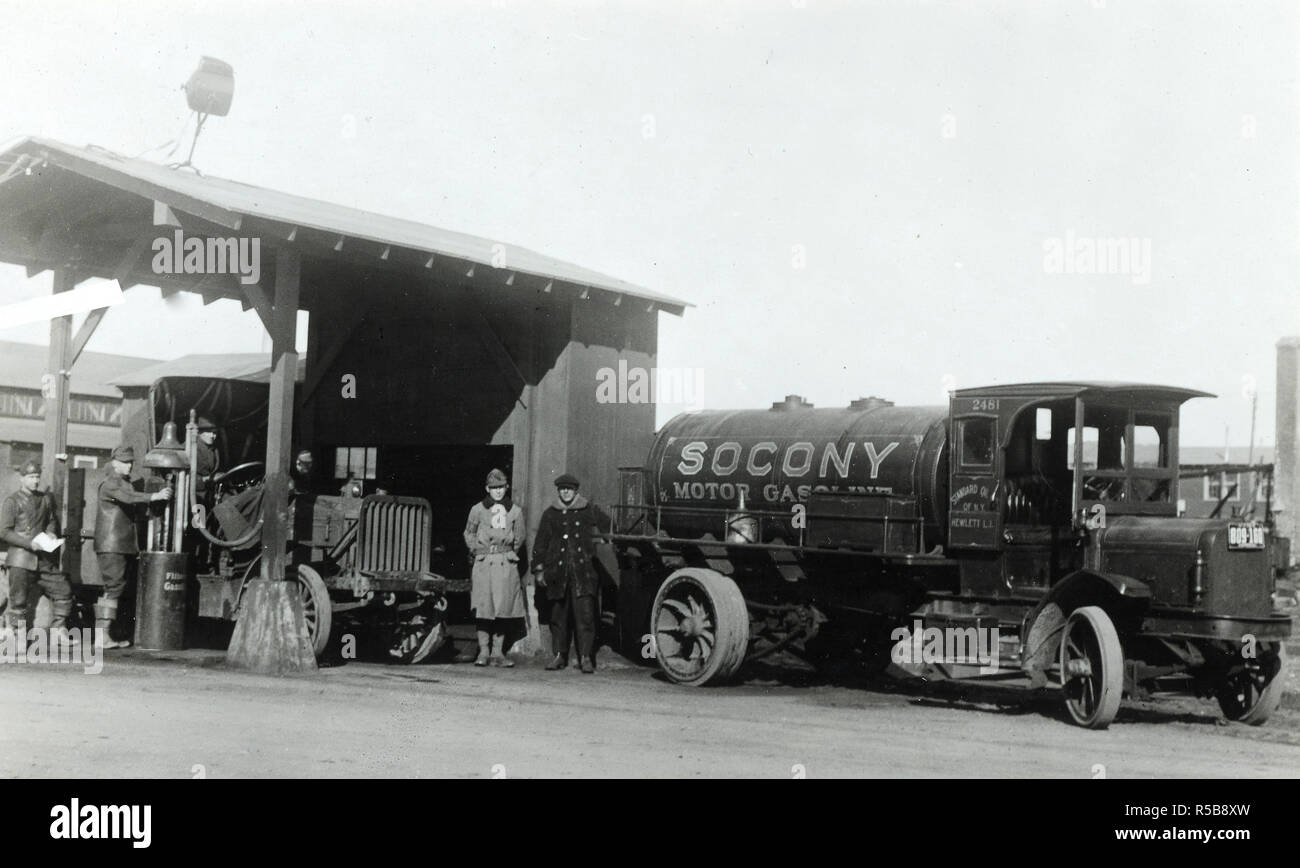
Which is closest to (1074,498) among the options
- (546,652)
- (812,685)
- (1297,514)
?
(812,685)

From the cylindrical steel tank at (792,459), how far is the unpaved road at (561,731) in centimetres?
189

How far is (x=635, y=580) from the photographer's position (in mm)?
14328

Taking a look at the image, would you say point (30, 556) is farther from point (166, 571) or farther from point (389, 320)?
point (389, 320)

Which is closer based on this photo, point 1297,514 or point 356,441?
point 356,441

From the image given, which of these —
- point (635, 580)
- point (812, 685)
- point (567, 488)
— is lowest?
point (812, 685)

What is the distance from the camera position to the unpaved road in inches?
302

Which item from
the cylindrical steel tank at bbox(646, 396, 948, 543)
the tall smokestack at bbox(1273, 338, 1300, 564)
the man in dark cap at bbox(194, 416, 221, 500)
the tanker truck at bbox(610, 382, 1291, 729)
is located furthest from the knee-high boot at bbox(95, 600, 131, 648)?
the tall smokestack at bbox(1273, 338, 1300, 564)

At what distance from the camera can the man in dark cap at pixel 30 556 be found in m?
13.8

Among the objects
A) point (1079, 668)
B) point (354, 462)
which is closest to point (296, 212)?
point (354, 462)

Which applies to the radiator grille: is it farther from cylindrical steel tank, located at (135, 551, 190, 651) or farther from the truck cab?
the truck cab

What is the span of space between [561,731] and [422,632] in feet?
19.6
